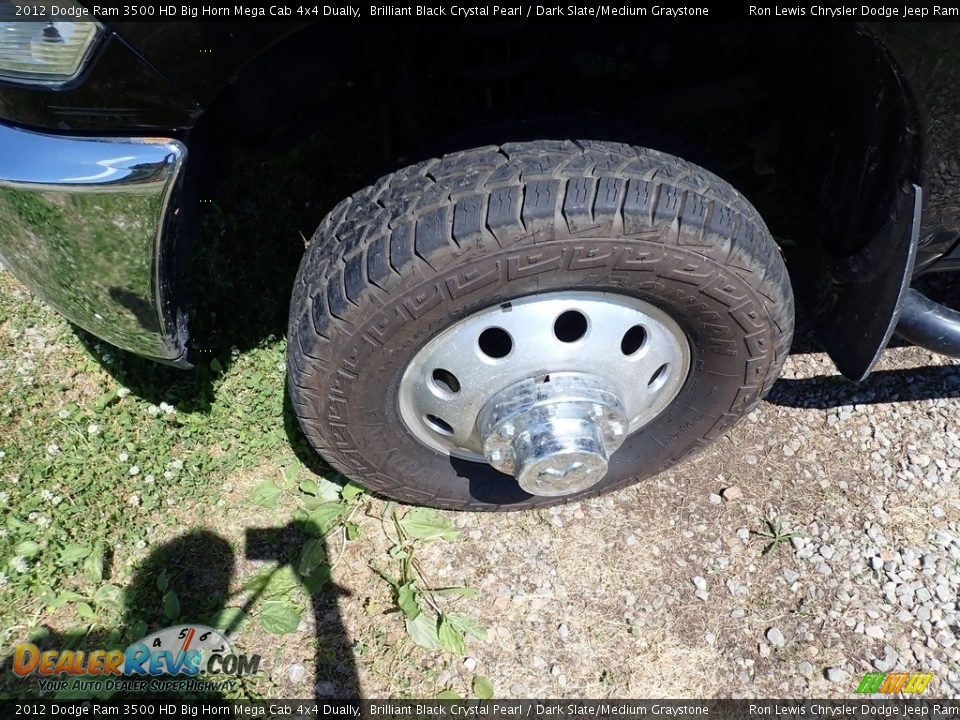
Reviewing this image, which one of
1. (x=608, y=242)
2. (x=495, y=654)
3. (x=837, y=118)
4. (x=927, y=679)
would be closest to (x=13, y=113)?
(x=608, y=242)

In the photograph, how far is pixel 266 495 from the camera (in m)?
2.45

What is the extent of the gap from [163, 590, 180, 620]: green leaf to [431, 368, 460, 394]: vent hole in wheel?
1.05 metres

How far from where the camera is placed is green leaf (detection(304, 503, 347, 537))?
2.38 meters

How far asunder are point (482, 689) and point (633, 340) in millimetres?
1077

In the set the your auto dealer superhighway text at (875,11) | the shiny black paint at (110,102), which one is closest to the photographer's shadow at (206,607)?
the shiny black paint at (110,102)

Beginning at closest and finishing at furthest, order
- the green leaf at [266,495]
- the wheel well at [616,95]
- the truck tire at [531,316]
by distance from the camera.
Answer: the truck tire at [531,316], the wheel well at [616,95], the green leaf at [266,495]

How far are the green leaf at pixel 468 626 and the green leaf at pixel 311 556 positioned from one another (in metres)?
0.44

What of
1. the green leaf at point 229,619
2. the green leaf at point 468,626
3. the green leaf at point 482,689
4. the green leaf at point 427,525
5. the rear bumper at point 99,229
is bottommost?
the green leaf at point 482,689

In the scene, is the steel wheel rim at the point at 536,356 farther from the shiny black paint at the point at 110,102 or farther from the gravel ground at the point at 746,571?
the shiny black paint at the point at 110,102

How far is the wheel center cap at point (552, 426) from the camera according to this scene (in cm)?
196

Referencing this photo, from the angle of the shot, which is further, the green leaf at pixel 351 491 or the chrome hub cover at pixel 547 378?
the green leaf at pixel 351 491

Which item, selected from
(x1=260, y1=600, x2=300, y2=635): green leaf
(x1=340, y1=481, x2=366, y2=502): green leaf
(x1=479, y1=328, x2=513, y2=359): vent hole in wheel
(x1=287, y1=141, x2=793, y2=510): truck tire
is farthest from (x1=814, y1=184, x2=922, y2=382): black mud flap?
(x1=260, y1=600, x2=300, y2=635): green leaf

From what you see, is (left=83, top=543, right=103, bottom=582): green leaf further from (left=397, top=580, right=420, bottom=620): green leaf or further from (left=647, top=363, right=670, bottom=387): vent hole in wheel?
(left=647, top=363, right=670, bottom=387): vent hole in wheel

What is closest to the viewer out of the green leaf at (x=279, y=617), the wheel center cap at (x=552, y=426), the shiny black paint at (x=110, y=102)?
the shiny black paint at (x=110, y=102)
